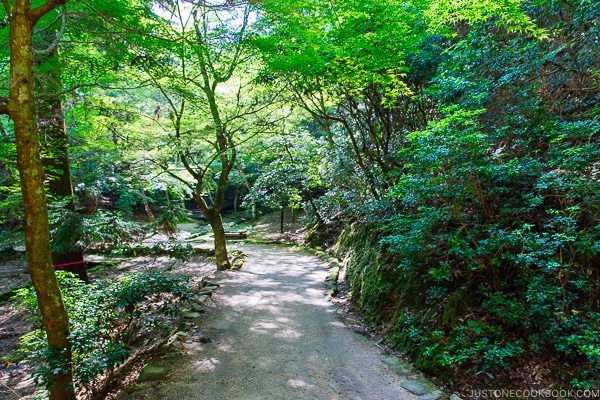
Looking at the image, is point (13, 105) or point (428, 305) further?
point (428, 305)

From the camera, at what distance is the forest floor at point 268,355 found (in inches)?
116

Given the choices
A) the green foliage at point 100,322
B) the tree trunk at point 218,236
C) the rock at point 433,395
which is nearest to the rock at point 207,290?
the tree trunk at point 218,236

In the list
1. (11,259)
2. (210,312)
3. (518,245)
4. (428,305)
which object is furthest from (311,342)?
(11,259)

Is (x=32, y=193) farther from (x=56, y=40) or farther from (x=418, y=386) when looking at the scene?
(x=418, y=386)

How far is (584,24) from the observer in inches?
162

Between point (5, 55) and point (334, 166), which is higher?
point (5, 55)

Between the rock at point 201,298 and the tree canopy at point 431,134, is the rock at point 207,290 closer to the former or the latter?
the rock at point 201,298

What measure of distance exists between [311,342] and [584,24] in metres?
5.54

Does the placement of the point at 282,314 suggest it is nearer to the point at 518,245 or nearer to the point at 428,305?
the point at 428,305

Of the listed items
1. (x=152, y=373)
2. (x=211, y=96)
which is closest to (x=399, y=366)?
(x=152, y=373)

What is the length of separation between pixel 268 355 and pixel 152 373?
1.23 meters

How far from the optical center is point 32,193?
2.32 m

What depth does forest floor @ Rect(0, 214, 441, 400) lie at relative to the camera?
2936 millimetres

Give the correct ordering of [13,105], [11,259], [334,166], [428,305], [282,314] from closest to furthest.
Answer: [13,105]
[428,305]
[282,314]
[334,166]
[11,259]
